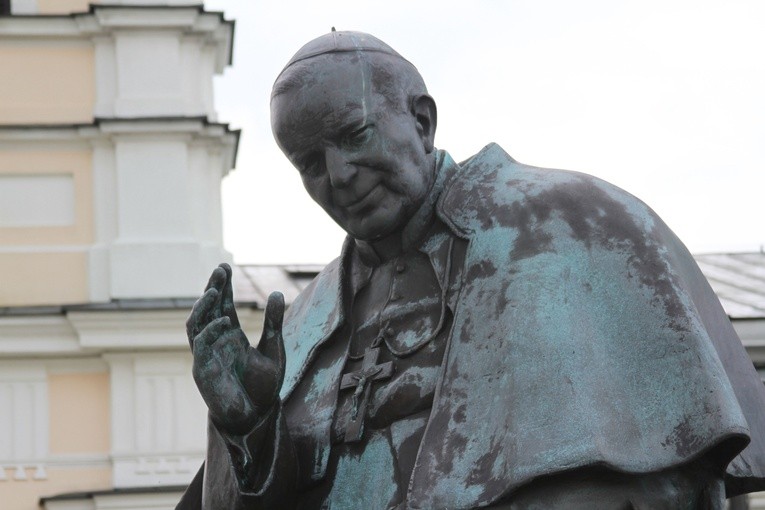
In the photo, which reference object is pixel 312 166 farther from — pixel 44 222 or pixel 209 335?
pixel 44 222

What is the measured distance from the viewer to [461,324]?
6.38m

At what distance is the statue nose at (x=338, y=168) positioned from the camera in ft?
21.0

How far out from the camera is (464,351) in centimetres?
633

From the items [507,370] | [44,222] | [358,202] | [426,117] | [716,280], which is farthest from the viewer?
[716,280]

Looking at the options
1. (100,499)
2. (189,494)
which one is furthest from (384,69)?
(100,499)

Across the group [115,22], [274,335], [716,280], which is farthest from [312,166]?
[716,280]

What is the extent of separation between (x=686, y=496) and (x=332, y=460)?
93 cm

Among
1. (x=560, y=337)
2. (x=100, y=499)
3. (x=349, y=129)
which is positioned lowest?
(x=100, y=499)

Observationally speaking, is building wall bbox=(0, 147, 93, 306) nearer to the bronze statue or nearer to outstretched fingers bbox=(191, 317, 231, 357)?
the bronze statue

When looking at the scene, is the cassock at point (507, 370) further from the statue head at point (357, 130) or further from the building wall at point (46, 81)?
the building wall at point (46, 81)

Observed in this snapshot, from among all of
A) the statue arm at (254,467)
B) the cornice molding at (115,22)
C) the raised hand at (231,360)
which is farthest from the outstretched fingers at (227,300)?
the cornice molding at (115,22)

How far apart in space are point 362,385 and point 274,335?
30 centimetres

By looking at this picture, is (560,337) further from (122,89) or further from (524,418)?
(122,89)

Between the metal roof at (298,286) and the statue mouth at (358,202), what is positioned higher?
the statue mouth at (358,202)
